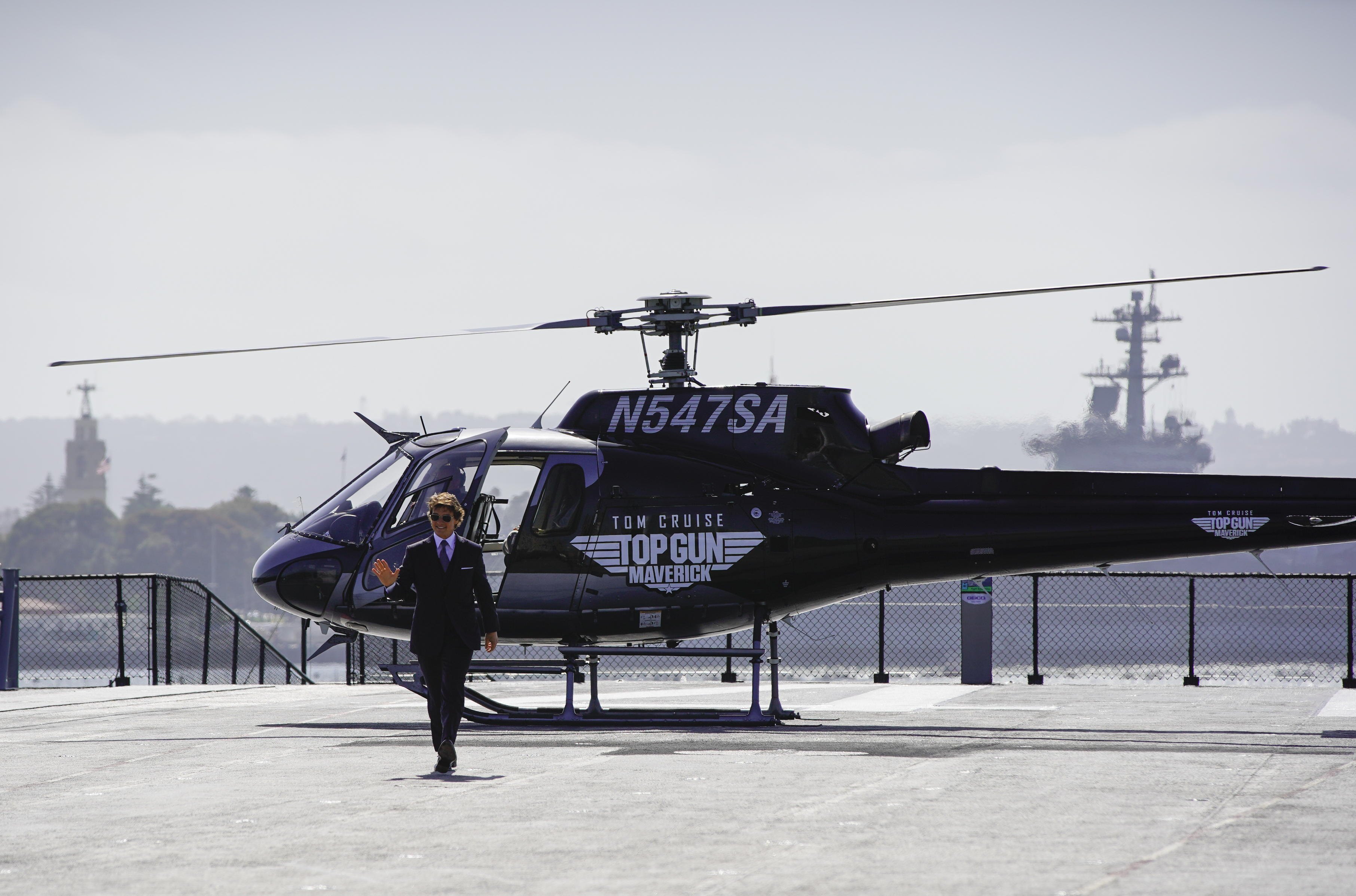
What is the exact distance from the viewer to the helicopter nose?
13570 mm

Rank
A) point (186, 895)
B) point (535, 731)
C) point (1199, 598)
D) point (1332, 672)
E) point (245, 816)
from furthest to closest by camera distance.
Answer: point (1199, 598), point (1332, 672), point (535, 731), point (245, 816), point (186, 895)

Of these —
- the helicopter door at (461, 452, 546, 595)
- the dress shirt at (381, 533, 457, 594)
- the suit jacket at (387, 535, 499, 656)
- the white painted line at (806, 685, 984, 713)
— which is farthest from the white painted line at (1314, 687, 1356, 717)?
the dress shirt at (381, 533, 457, 594)

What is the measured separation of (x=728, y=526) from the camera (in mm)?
13453

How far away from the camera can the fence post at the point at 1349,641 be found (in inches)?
748

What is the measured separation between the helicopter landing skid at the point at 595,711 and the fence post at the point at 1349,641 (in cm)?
961

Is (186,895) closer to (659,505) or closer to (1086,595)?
(659,505)

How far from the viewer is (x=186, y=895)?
5887 millimetres

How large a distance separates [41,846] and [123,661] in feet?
46.2

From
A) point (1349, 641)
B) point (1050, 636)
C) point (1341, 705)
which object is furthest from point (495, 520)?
point (1050, 636)

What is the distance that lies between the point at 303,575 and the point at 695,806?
22.3 feet

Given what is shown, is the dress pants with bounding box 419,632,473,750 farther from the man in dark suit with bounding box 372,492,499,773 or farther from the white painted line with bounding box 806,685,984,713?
the white painted line with bounding box 806,685,984,713

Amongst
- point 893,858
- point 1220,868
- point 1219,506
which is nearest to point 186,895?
point 893,858

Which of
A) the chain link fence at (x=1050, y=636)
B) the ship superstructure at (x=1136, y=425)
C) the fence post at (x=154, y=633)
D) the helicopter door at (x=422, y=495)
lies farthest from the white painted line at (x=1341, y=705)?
the ship superstructure at (x=1136, y=425)

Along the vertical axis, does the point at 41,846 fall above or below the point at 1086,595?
above
